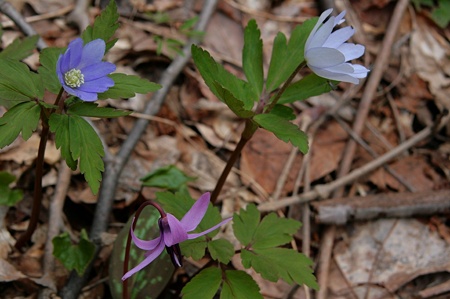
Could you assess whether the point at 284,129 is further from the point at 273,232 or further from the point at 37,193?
the point at 37,193

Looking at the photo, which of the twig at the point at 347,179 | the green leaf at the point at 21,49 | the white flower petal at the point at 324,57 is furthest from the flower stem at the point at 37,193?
the twig at the point at 347,179

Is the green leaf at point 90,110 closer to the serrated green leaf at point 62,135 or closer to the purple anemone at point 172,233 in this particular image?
the serrated green leaf at point 62,135

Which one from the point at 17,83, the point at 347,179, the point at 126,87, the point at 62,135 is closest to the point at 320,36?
the point at 126,87

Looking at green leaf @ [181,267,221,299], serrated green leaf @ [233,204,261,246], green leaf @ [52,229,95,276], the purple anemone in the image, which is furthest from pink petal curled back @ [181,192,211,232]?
green leaf @ [52,229,95,276]

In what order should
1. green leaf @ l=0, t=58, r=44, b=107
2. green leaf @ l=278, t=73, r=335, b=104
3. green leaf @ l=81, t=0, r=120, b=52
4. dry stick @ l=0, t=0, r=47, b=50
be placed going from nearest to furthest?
1. green leaf @ l=0, t=58, r=44, b=107
2. green leaf @ l=81, t=0, r=120, b=52
3. green leaf @ l=278, t=73, r=335, b=104
4. dry stick @ l=0, t=0, r=47, b=50

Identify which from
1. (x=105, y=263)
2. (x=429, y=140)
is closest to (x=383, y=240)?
(x=429, y=140)

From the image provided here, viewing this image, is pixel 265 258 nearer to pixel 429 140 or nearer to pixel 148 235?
pixel 148 235

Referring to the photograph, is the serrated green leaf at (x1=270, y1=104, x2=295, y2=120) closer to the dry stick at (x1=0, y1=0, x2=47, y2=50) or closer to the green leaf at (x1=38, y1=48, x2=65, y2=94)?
the green leaf at (x1=38, y1=48, x2=65, y2=94)
